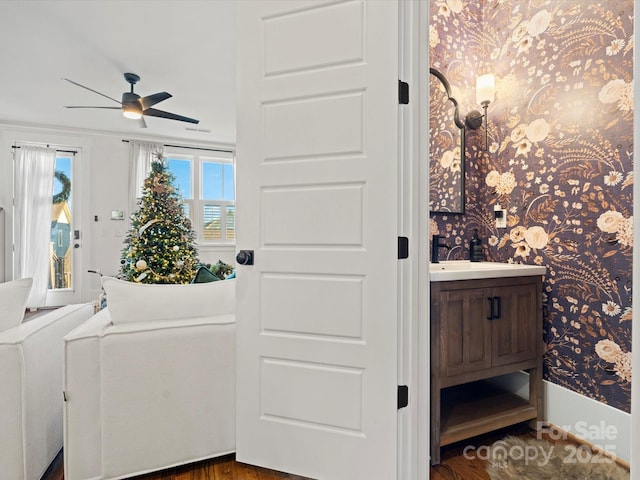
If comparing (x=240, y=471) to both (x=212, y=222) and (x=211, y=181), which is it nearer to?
(x=212, y=222)

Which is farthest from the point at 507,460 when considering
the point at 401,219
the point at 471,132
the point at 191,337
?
the point at 471,132

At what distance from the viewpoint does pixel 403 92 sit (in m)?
1.43

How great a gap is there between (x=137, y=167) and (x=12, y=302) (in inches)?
184

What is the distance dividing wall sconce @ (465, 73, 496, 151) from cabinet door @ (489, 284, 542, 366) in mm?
1079

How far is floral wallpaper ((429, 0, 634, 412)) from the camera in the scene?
1705mm

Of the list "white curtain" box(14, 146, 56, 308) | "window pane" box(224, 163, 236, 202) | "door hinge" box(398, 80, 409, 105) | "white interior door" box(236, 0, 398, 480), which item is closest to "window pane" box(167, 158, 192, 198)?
"window pane" box(224, 163, 236, 202)

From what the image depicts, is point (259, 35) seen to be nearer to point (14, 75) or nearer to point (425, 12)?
point (425, 12)

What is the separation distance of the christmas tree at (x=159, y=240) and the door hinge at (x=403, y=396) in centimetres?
291

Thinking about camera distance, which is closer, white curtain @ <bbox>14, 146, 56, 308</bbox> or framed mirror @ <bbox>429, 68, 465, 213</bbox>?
framed mirror @ <bbox>429, 68, 465, 213</bbox>

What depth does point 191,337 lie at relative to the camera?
5.14 feet

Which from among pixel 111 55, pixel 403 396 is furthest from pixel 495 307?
pixel 111 55

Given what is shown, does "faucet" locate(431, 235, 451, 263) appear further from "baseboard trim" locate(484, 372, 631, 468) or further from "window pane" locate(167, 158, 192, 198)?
"window pane" locate(167, 158, 192, 198)

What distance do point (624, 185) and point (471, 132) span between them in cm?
99

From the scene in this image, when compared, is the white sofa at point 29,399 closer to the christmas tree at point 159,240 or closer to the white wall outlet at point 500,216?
the christmas tree at point 159,240
